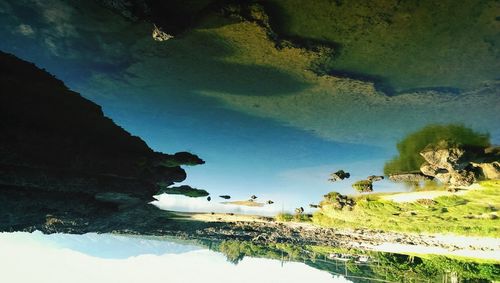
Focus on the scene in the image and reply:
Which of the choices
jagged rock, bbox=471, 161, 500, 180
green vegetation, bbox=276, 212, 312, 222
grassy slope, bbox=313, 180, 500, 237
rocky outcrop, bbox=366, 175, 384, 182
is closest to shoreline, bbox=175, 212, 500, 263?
green vegetation, bbox=276, 212, 312, 222

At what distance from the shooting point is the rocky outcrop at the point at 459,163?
31.0ft

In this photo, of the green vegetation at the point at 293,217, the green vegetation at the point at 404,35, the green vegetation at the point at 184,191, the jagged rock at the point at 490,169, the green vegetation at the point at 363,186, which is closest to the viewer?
the green vegetation at the point at 404,35

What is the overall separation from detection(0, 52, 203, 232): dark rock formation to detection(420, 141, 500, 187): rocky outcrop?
8211 millimetres

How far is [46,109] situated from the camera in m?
9.22

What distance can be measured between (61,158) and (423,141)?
11.9m

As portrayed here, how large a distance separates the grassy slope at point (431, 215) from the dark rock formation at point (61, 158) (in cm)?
1006

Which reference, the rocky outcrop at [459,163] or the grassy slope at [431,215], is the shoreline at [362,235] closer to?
the grassy slope at [431,215]

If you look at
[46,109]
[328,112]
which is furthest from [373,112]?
[46,109]

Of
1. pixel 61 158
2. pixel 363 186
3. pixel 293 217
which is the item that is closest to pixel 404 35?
pixel 363 186

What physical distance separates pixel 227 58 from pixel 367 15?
3.80m

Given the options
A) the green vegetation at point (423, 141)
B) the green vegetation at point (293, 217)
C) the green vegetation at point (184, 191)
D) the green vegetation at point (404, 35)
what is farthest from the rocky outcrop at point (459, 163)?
the green vegetation at point (184, 191)

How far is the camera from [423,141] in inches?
418

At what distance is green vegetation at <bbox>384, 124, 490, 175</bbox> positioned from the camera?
9852 millimetres

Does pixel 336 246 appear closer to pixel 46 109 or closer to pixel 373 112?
pixel 373 112
